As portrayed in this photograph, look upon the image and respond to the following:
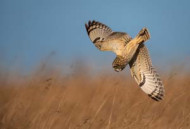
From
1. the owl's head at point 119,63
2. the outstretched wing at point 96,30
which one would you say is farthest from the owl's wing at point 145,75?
the outstretched wing at point 96,30

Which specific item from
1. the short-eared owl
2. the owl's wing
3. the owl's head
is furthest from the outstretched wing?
the owl's head

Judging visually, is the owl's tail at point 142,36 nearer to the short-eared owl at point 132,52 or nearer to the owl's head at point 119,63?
the short-eared owl at point 132,52

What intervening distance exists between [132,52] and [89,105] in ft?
3.21

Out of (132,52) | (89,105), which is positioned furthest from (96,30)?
(89,105)

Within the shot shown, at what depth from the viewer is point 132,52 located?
4.55m

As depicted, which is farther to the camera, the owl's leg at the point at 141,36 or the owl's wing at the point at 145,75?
the owl's wing at the point at 145,75

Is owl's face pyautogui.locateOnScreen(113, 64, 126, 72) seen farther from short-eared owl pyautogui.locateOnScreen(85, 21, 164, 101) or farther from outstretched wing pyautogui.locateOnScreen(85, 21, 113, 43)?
outstretched wing pyautogui.locateOnScreen(85, 21, 113, 43)

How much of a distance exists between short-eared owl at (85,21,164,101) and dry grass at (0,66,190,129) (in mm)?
166

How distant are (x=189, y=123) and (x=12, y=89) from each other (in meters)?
2.42

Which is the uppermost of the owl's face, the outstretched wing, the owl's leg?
the outstretched wing

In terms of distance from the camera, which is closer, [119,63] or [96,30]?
[119,63]

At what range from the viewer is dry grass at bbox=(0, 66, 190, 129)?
13.0ft

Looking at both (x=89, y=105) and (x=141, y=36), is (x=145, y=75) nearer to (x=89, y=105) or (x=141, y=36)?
(x=141, y=36)

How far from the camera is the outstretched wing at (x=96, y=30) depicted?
5.32 meters
